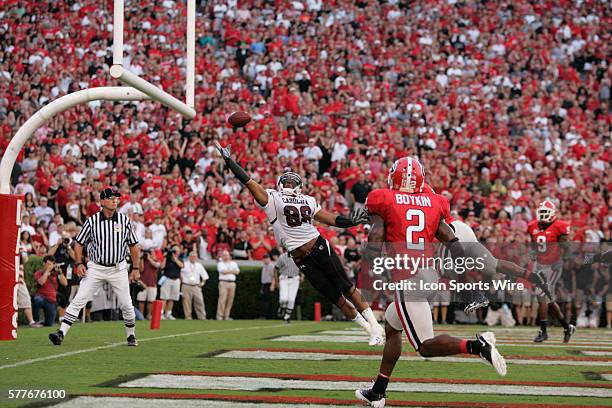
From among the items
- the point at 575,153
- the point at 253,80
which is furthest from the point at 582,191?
the point at 253,80

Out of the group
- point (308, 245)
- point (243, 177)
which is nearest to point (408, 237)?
point (243, 177)

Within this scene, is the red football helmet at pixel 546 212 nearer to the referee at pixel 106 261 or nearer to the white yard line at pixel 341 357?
the white yard line at pixel 341 357

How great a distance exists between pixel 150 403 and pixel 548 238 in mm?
7001

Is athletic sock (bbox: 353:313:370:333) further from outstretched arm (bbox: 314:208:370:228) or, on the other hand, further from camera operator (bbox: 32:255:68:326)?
camera operator (bbox: 32:255:68:326)

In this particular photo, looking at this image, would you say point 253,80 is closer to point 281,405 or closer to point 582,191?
point 582,191

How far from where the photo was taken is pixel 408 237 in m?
5.86

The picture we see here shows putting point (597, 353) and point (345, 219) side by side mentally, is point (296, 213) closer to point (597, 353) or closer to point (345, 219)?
point (345, 219)

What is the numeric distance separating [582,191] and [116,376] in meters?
12.7

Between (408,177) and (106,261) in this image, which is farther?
(106,261)

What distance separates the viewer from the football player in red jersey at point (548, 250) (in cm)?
1103

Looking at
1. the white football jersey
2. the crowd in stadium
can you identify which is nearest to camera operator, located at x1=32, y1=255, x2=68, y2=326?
the crowd in stadium

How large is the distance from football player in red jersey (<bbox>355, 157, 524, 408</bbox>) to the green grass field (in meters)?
0.37

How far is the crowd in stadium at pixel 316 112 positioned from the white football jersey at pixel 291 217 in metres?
5.35

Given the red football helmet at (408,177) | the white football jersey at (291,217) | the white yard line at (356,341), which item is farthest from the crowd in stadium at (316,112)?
the red football helmet at (408,177)
